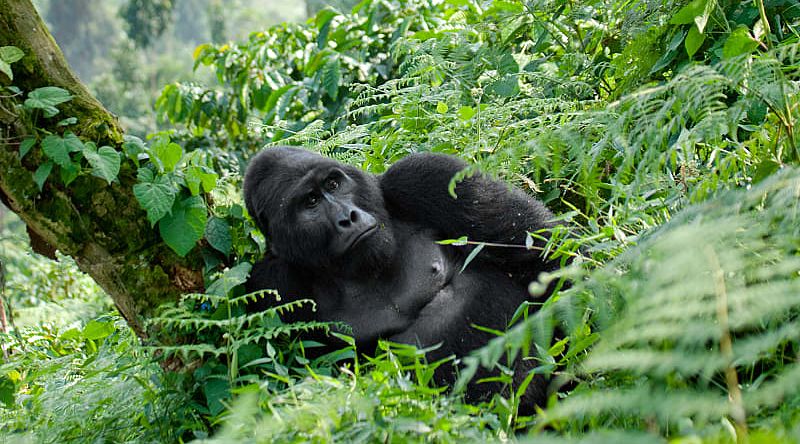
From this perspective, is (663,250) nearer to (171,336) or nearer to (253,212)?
(171,336)

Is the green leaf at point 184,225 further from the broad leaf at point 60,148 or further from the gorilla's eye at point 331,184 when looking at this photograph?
the gorilla's eye at point 331,184

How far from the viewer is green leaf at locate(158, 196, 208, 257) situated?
2.74 meters

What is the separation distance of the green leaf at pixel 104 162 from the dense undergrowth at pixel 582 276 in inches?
8.5

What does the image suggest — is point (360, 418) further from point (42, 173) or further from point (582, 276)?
point (42, 173)

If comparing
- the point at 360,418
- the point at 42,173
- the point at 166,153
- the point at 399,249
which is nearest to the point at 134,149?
the point at 166,153

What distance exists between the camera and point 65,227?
2.68 meters

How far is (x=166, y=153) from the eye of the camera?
2838 mm

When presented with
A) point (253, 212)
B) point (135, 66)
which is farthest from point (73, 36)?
point (253, 212)

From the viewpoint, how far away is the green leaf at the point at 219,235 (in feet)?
9.33

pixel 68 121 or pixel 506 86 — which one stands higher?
pixel 68 121

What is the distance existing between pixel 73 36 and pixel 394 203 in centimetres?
3977

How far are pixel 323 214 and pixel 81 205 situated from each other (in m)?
0.80

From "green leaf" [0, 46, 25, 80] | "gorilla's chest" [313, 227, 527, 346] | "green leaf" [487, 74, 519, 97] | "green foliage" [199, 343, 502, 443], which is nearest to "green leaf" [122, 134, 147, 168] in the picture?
"green leaf" [0, 46, 25, 80]

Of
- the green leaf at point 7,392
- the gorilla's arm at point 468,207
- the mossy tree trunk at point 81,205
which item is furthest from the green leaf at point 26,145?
the gorilla's arm at point 468,207
